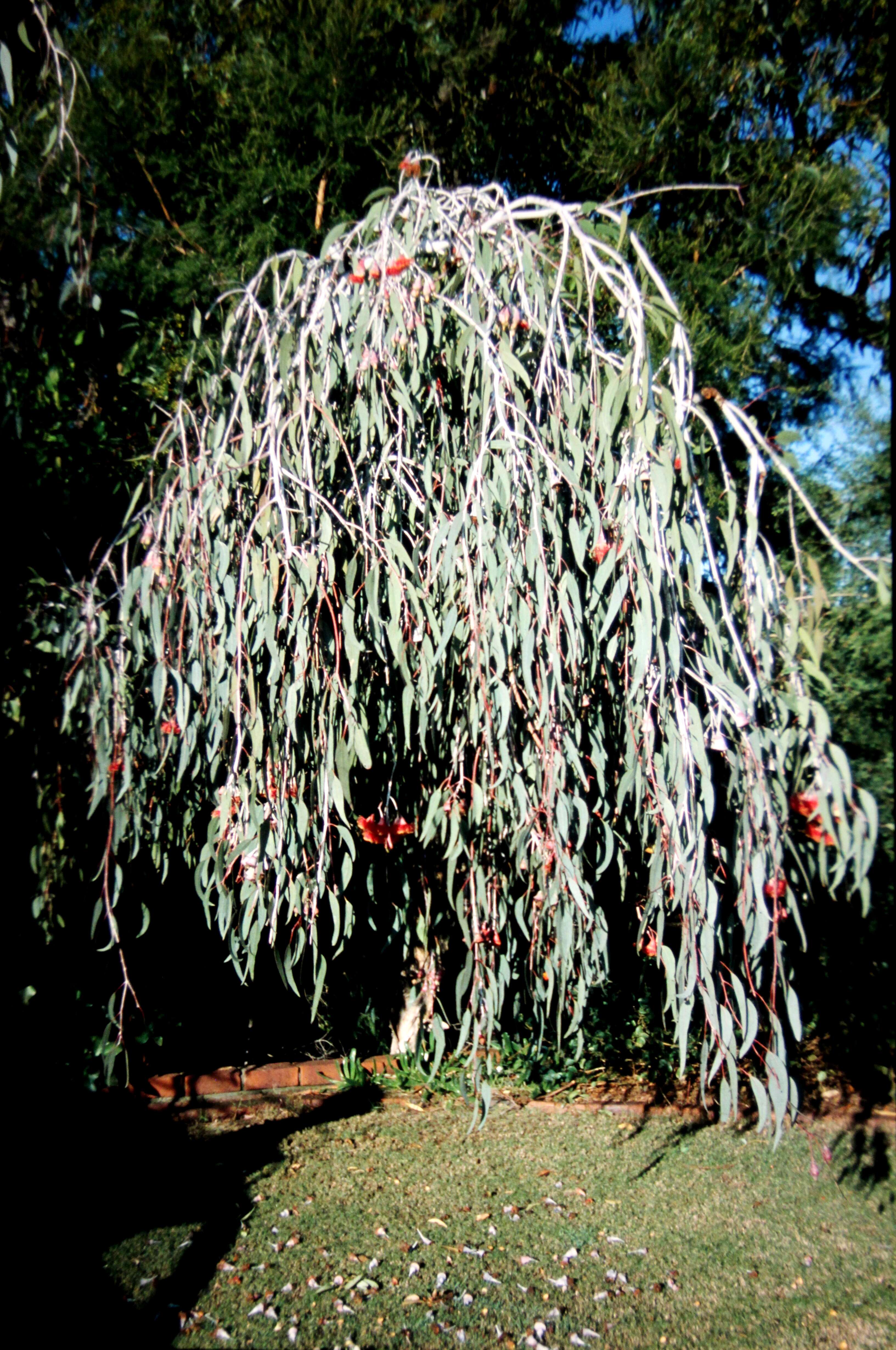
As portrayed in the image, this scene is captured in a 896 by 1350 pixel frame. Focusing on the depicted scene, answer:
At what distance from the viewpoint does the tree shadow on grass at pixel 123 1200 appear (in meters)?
2.17

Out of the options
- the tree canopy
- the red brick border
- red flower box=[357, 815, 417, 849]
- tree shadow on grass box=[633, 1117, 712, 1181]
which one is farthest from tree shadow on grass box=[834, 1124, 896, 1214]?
red flower box=[357, 815, 417, 849]

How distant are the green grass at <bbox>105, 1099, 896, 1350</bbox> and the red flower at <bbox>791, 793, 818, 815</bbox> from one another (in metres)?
1.29

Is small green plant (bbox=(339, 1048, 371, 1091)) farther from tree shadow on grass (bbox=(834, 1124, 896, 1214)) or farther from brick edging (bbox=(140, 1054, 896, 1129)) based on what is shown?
tree shadow on grass (bbox=(834, 1124, 896, 1214))

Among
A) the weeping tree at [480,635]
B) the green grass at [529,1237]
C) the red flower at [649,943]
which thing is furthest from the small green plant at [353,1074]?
the red flower at [649,943]

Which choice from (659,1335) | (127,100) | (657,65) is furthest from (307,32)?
(659,1335)

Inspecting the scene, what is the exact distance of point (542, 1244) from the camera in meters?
2.62

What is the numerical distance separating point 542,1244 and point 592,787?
128 centimetres

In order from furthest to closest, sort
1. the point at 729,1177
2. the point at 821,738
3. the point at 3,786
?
the point at 729,1177 → the point at 3,786 → the point at 821,738

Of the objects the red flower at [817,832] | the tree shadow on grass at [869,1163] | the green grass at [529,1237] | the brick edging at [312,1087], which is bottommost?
the green grass at [529,1237]

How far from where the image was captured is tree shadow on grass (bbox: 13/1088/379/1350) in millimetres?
2174

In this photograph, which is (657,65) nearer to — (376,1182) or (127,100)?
(127,100)

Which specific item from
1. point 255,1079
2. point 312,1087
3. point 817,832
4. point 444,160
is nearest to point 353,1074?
point 312,1087

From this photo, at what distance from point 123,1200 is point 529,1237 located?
3.72ft

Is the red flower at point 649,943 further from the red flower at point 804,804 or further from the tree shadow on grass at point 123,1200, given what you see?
the tree shadow on grass at point 123,1200
